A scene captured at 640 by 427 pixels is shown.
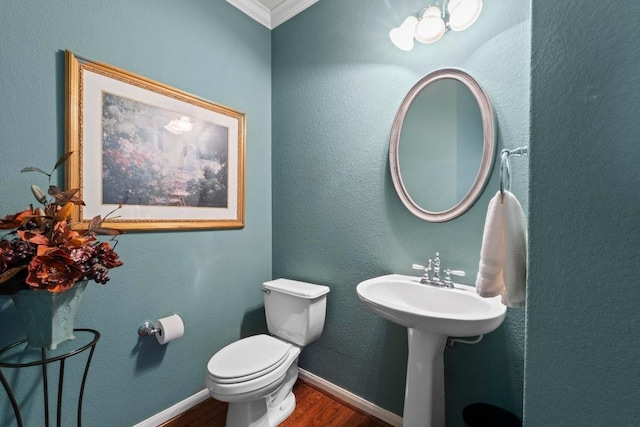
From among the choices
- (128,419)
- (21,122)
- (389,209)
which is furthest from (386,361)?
(21,122)

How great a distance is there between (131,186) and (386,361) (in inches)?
65.2

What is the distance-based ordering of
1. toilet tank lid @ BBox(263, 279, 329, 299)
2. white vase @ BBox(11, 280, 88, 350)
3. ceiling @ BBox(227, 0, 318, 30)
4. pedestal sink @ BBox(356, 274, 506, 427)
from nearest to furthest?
1. white vase @ BBox(11, 280, 88, 350)
2. pedestal sink @ BBox(356, 274, 506, 427)
3. toilet tank lid @ BBox(263, 279, 329, 299)
4. ceiling @ BBox(227, 0, 318, 30)

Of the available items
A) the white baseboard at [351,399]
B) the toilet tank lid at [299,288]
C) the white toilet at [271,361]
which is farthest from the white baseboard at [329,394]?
the toilet tank lid at [299,288]

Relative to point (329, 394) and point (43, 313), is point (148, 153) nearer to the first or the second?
point (43, 313)

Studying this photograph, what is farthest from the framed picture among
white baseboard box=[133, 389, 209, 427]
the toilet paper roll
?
white baseboard box=[133, 389, 209, 427]

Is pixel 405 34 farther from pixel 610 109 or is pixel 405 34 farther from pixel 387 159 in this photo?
pixel 610 109

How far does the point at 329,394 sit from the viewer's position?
5.66ft

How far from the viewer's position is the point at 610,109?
450mm

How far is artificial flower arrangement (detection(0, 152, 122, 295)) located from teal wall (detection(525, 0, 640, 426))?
4.13 feet

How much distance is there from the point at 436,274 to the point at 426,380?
1.50ft

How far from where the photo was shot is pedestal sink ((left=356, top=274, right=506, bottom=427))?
0.99 metres

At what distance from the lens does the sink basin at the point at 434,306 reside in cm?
91

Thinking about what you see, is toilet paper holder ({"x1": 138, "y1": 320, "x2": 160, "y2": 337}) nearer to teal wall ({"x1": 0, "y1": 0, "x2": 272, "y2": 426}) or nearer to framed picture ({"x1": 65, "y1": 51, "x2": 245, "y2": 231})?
teal wall ({"x1": 0, "y1": 0, "x2": 272, "y2": 426})

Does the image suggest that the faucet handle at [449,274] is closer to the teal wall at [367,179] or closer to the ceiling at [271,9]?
the teal wall at [367,179]
